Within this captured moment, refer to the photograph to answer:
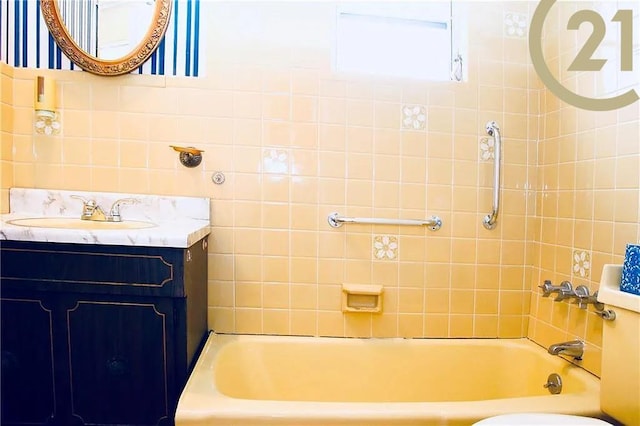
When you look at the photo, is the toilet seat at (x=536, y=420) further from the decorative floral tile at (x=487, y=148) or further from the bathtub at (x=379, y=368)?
the decorative floral tile at (x=487, y=148)

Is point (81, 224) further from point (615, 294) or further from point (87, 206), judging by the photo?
point (615, 294)

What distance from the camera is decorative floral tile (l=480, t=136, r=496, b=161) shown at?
1.68 meters

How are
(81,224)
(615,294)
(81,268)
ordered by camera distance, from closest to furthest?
(615,294) < (81,268) < (81,224)

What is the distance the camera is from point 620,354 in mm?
1035

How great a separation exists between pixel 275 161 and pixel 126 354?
0.95 metres

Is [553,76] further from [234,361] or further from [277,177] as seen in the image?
[234,361]

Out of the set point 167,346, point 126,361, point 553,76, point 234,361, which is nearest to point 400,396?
point 234,361

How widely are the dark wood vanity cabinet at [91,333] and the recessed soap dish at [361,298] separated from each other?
2.33 feet

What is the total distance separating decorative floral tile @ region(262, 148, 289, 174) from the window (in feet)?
1.89

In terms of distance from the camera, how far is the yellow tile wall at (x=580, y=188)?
1.26 metres

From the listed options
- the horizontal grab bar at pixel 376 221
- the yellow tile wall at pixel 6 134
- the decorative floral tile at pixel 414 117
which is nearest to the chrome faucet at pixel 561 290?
the horizontal grab bar at pixel 376 221

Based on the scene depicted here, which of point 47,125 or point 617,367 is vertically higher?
point 47,125

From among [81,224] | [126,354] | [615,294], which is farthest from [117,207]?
[615,294]

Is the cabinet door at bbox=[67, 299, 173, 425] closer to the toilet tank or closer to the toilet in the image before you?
the toilet
